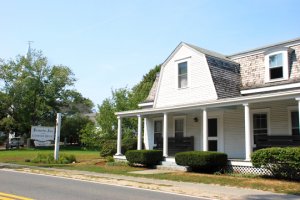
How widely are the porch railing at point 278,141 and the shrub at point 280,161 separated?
2.16m

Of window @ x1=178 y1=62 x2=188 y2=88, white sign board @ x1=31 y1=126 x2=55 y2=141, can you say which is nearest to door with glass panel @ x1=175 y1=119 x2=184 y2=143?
window @ x1=178 y1=62 x2=188 y2=88

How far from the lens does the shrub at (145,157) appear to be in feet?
64.7

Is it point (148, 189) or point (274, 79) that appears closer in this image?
point (148, 189)

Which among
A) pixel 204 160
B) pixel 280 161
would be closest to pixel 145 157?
pixel 204 160

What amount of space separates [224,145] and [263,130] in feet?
8.20

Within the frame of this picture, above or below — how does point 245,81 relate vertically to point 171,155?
above

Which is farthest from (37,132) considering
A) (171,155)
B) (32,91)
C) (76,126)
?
(76,126)

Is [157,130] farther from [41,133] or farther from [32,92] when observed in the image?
[32,92]

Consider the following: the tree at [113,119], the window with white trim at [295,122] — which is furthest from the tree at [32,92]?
the window with white trim at [295,122]

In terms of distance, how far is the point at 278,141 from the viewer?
16.8 m

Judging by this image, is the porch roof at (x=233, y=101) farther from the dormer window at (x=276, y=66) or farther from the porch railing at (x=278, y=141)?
the dormer window at (x=276, y=66)

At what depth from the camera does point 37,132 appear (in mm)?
26578

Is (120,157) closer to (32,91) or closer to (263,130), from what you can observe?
(263,130)

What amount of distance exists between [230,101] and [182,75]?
196 inches
